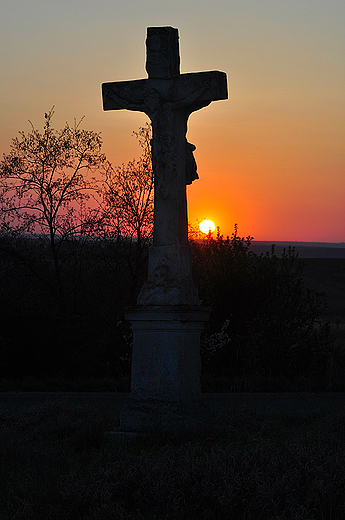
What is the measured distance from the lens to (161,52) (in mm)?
7391

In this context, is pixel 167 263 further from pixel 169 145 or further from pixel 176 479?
pixel 176 479

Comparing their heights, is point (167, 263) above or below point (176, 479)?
above

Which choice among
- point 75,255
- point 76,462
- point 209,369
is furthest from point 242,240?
point 76,462

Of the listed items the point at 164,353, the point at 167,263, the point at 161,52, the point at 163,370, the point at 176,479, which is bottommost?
the point at 176,479

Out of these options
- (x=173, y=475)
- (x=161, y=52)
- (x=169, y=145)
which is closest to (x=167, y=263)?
(x=169, y=145)

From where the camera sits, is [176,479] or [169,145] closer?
[176,479]

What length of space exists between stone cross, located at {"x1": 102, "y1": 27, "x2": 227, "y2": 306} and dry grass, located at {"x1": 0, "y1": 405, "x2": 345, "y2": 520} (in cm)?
171

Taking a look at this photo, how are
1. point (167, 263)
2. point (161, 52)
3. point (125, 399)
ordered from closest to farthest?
1. point (167, 263)
2. point (161, 52)
3. point (125, 399)

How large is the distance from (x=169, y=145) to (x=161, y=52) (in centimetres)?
118

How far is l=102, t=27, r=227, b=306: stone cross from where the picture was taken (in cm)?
690

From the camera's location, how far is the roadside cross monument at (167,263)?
656cm

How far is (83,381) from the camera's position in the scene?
1254cm

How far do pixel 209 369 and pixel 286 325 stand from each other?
2.51 m

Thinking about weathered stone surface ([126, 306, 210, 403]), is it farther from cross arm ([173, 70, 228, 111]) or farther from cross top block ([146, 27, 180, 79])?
cross top block ([146, 27, 180, 79])
